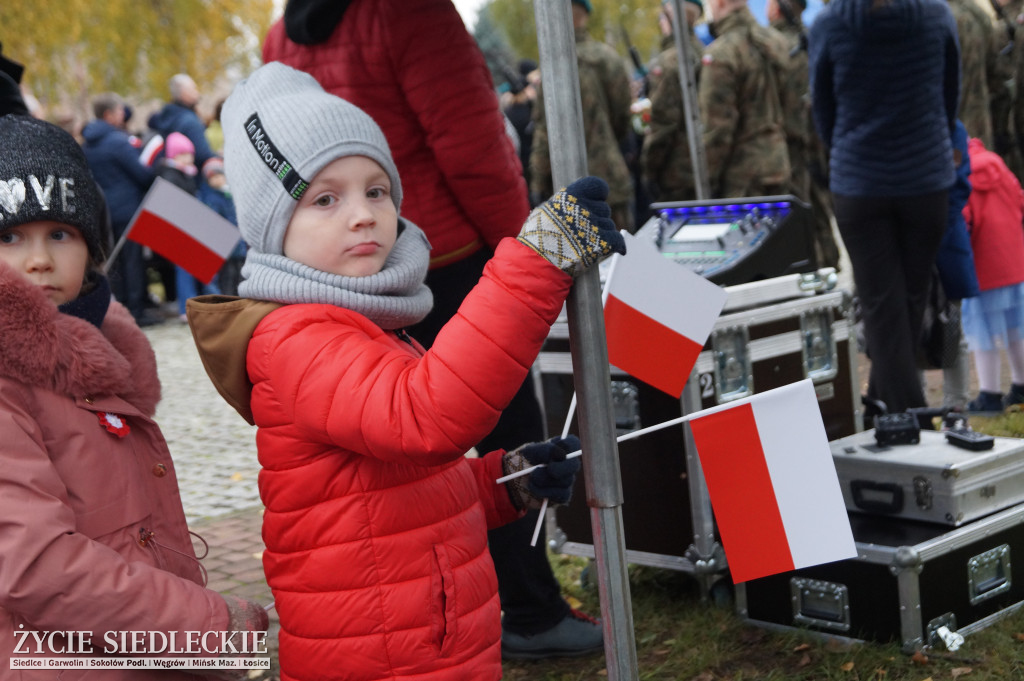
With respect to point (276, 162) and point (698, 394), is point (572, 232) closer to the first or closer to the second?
point (276, 162)

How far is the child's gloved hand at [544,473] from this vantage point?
2355 mm

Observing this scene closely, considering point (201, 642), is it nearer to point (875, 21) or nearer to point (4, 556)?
point (4, 556)

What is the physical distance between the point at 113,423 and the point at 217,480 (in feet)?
13.8

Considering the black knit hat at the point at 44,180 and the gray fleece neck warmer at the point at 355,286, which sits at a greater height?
the black knit hat at the point at 44,180

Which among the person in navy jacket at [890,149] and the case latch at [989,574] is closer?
the case latch at [989,574]

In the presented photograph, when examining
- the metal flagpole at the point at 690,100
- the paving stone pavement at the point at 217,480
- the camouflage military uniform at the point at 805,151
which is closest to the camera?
the paving stone pavement at the point at 217,480

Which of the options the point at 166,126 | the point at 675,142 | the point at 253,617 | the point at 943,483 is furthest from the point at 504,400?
the point at 166,126

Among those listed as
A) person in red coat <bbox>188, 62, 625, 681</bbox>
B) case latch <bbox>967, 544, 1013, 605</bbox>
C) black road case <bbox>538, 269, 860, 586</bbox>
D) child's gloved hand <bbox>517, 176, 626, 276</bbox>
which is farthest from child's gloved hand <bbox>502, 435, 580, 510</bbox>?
Answer: case latch <bbox>967, 544, 1013, 605</bbox>

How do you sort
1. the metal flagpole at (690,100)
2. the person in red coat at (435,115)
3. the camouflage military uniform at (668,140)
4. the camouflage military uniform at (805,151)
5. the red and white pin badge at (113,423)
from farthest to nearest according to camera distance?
the camouflage military uniform at (668,140) < the camouflage military uniform at (805,151) < the metal flagpole at (690,100) < the person in red coat at (435,115) < the red and white pin badge at (113,423)

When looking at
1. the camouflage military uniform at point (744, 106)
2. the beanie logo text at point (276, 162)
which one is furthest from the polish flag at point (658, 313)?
the camouflage military uniform at point (744, 106)

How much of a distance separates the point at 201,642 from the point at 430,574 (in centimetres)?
41

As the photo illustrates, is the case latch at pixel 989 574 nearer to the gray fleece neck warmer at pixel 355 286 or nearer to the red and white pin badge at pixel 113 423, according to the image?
the gray fleece neck warmer at pixel 355 286

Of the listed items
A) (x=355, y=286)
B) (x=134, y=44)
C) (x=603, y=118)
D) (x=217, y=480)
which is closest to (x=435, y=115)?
(x=355, y=286)

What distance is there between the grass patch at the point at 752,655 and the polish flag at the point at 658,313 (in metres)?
1.21
